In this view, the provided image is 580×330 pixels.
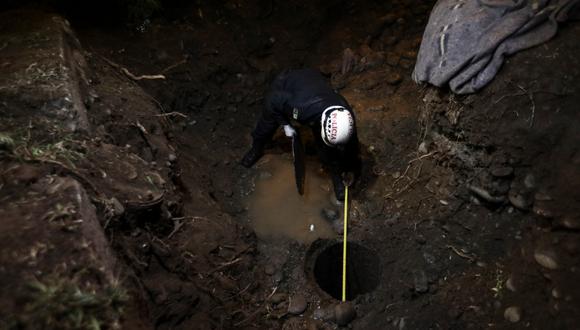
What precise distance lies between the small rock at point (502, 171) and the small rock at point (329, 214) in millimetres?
1328

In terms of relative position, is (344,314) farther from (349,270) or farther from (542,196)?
(542,196)

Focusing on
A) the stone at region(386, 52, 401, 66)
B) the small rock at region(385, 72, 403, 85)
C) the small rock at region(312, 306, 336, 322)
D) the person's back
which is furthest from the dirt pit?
the stone at region(386, 52, 401, 66)

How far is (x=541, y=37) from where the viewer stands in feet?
8.24

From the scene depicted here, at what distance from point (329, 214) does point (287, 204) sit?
395 millimetres

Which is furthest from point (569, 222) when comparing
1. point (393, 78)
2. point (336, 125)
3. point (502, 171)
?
point (393, 78)

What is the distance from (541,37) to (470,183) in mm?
1090

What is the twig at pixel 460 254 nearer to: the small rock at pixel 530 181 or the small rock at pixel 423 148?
the small rock at pixel 530 181

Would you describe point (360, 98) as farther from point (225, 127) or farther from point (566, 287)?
point (566, 287)

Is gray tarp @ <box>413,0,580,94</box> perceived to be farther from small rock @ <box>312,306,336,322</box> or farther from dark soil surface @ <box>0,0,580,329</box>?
small rock @ <box>312,306,336,322</box>

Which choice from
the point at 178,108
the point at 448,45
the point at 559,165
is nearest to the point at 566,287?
the point at 559,165

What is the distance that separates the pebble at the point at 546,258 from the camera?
216 centimetres

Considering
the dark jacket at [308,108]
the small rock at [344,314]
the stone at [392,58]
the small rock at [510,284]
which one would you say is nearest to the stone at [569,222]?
the small rock at [510,284]

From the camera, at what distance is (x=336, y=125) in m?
2.97

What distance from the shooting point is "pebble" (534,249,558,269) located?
216cm
